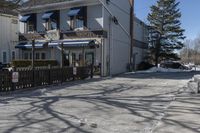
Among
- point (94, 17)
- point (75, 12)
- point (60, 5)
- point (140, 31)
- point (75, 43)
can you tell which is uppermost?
point (60, 5)

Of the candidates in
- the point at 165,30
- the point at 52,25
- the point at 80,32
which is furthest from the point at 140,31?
the point at 80,32

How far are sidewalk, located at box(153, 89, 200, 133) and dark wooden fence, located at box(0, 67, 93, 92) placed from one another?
872cm

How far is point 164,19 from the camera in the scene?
4825cm

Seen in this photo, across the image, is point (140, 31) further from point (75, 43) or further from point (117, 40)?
point (75, 43)

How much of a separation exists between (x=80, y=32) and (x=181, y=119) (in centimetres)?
2299

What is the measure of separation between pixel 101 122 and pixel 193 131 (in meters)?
2.59

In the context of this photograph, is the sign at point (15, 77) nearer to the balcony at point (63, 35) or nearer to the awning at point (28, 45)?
the balcony at point (63, 35)

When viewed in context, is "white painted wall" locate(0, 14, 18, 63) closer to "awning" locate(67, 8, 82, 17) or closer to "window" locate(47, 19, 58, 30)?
"window" locate(47, 19, 58, 30)

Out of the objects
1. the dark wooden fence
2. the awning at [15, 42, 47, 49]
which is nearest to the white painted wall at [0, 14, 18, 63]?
the awning at [15, 42, 47, 49]

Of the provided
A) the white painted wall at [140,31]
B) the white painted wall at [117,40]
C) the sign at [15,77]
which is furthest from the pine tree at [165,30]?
the sign at [15,77]

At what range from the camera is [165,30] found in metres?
48.1

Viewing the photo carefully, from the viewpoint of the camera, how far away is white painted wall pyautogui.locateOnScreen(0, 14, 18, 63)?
38344 mm

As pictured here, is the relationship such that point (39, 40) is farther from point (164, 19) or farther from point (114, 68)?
point (164, 19)

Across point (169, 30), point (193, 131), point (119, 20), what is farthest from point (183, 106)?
point (169, 30)
